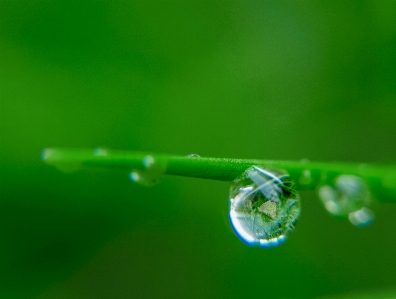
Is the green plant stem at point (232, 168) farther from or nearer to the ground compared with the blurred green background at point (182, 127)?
nearer to the ground

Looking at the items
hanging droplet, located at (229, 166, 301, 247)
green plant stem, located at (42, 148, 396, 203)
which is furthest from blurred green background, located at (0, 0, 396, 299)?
green plant stem, located at (42, 148, 396, 203)

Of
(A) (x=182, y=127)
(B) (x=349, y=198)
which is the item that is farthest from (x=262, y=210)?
(A) (x=182, y=127)

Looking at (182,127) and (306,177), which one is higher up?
(182,127)

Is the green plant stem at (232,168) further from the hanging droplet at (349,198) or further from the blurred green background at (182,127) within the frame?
the blurred green background at (182,127)

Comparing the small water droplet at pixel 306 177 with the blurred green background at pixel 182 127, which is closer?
the small water droplet at pixel 306 177

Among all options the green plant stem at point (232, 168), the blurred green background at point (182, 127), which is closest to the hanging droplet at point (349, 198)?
the green plant stem at point (232, 168)

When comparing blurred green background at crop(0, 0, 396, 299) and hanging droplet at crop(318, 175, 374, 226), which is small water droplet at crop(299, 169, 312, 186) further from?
blurred green background at crop(0, 0, 396, 299)

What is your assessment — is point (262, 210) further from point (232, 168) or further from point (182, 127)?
point (182, 127)
